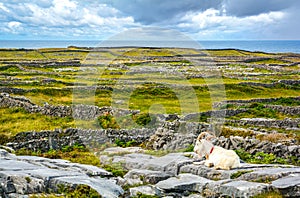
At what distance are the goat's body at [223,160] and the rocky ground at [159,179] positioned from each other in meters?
0.38

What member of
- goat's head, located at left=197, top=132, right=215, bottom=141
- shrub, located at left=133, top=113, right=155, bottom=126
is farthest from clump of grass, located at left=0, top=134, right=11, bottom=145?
goat's head, located at left=197, top=132, right=215, bottom=141

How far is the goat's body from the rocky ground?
0.38m

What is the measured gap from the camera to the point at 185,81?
230 ft

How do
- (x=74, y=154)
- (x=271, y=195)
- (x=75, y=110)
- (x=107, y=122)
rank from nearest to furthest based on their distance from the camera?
(x=271, y=195)
(x=74, y=154)
(x=107, y=122)
(x=75, y=110)

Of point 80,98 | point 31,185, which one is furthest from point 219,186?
point 80,98

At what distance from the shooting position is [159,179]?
15.5 meters

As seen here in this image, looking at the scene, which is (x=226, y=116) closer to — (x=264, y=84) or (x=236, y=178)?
(x=236, y=178)

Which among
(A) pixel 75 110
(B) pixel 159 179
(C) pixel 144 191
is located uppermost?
(C) pixel 144 191

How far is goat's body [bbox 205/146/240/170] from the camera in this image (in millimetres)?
16438

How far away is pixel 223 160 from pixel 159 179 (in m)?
2.77

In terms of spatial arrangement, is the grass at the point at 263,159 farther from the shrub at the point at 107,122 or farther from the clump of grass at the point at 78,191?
the shrub at the point at 107,122

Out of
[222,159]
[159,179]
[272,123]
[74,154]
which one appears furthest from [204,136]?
[272,123]

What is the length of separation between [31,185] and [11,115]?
83.2ft

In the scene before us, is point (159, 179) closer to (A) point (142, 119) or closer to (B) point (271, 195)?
(B) point (271, 195)
